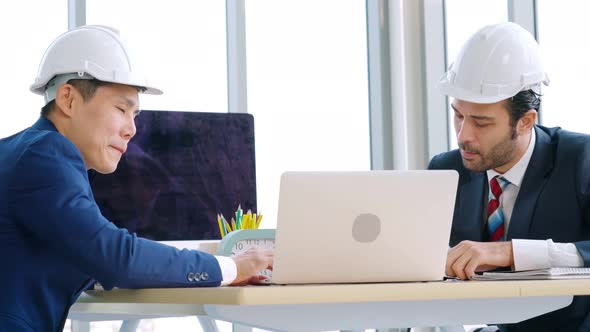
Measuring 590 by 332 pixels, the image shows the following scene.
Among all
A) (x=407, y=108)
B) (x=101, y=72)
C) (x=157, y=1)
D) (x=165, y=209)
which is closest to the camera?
(x=101, y=72)

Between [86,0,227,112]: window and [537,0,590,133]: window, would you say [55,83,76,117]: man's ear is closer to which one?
[86,0,227,112]: window

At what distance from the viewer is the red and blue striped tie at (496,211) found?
2564 millimetres

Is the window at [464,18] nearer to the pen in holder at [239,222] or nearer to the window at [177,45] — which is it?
the window at [177,45]

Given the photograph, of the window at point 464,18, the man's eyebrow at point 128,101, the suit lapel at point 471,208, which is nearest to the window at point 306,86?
the window at point 464,18

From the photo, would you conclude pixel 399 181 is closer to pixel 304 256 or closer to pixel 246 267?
pixel 304 256

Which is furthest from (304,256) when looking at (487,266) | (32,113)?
(32,113)

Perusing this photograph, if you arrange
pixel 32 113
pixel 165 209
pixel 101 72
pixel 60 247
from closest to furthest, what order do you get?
pixel 60 247 < pixel 101 72 < pixel 165 209 < pixel 32 113

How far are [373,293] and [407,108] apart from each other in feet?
11.3

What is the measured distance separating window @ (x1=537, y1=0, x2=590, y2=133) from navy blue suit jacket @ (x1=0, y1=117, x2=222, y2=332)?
269 centimetres

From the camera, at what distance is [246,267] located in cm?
179

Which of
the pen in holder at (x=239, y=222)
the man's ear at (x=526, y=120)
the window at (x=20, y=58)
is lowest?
the pen in holder at (x=239, y=222)

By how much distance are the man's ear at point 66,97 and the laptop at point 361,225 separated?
0.70m

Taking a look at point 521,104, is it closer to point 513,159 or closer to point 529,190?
point 513,159

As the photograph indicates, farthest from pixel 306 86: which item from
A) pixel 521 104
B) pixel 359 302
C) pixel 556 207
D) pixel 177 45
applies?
pixel 359 302
